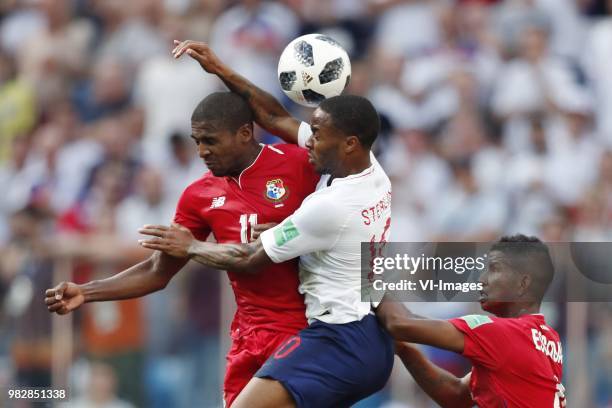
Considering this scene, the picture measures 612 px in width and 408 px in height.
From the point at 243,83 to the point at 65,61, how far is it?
7929 millimetres

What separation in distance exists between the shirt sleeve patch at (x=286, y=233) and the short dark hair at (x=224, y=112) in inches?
30.0

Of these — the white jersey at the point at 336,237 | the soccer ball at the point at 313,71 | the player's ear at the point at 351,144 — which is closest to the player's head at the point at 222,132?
the soccer ball at the point at 313,71

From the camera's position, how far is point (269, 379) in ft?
25.1

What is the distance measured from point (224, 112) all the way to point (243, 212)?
0.60 meters

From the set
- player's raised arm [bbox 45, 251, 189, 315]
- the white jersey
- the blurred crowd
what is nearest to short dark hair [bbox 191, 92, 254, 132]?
the white jersey

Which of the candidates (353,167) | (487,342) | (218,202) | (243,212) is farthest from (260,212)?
(487,342)

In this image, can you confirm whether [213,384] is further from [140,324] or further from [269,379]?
[269,379]

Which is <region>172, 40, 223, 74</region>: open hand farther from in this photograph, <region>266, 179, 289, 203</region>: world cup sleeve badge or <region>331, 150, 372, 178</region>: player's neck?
<region>331, 150, 372, 178</region>: player's neck

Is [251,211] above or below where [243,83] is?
below

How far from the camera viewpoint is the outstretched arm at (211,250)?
305 inches

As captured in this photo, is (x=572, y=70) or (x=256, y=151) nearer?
(x=256, y=151)

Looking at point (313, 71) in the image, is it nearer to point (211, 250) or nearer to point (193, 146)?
point (211, 250)

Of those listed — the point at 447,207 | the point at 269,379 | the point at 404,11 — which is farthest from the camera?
the point at 404,11

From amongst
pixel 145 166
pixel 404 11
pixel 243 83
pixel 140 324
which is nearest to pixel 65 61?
pixel 145 166
